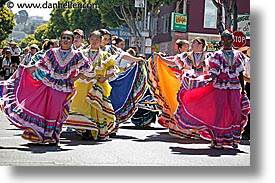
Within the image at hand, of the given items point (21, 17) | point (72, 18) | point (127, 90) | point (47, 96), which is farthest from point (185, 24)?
point (21, 17)

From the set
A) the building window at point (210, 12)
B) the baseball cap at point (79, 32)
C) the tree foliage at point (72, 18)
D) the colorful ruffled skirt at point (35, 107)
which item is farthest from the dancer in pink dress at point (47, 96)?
the building window at point (210, 12)

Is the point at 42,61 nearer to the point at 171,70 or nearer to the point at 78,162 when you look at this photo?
the point at 78,162

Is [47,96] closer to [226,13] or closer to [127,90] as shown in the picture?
[127,90]

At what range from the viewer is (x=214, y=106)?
8.52 m

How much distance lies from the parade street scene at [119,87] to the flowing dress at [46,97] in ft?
0.03

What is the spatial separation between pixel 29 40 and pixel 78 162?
8.53 ft

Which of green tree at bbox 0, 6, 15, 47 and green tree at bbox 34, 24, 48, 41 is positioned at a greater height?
green tree at bbox 0, 6, 15, 47

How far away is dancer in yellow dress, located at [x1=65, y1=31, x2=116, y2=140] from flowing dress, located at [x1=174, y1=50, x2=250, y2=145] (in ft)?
3.23

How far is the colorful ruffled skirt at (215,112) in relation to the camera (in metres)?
8.45

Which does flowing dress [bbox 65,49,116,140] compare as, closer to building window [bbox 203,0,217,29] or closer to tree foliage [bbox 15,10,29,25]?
tree foliage [bbox 15,10,29,25]

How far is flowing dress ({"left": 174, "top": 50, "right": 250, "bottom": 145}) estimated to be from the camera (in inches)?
329

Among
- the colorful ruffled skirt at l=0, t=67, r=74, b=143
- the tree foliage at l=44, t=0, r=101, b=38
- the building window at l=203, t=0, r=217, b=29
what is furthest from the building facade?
the colorful ruffled skirt at l=0, t=67, r=74, b=143

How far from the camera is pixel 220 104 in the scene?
332 inches

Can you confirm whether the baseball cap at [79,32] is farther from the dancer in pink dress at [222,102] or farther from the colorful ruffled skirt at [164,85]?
the dancer in pink dress at [222,102]
